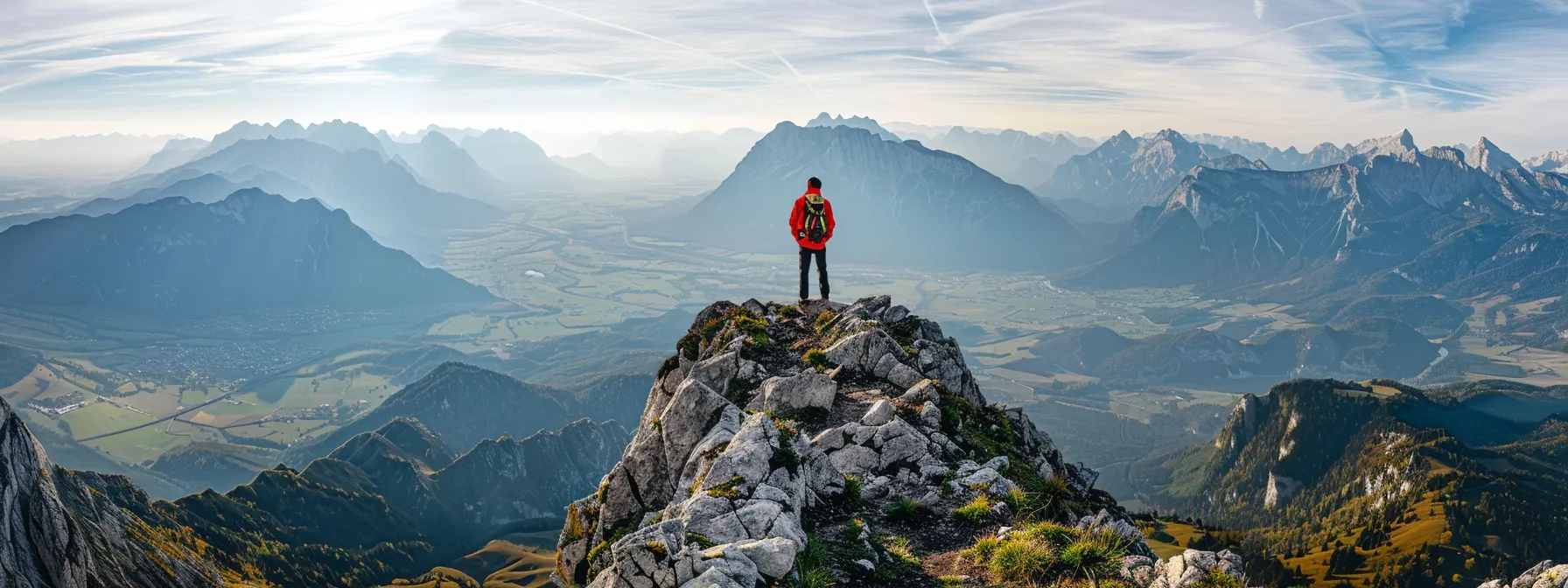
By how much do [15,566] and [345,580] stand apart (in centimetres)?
12616

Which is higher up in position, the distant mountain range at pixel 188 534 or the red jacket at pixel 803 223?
the red jacket at pixel 803 223

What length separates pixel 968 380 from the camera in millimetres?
A: 34500

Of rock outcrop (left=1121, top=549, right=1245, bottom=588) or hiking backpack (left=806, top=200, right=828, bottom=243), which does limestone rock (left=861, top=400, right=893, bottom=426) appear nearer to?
rock outcrop (left=1121, top=549, right=1245, bottom=588)

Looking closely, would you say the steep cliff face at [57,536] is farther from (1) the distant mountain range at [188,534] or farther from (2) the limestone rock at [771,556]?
(2) the limestone rock at [771,556]

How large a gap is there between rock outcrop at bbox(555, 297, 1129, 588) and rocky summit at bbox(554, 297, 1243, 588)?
0.16 feet

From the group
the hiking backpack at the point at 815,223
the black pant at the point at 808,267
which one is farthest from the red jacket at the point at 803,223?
the black pant at the point at 808,267

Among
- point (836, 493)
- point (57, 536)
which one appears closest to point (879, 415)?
point (836, 493)

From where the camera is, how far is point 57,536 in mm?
53406

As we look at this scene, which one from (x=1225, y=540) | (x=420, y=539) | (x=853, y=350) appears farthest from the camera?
(x=420, y=539)

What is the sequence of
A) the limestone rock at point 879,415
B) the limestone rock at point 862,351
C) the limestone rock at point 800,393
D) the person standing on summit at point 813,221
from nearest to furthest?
the limestone rock at point 879,415, the limestone rock at point 800,393, the limestone rock at point 862,351, the person standing on summit at point 813,221

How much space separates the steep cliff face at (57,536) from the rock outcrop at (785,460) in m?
47.9

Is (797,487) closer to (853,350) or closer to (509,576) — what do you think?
(853,350)

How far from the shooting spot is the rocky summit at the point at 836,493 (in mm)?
12883

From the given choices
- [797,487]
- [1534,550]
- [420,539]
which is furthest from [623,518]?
[1534,550]
